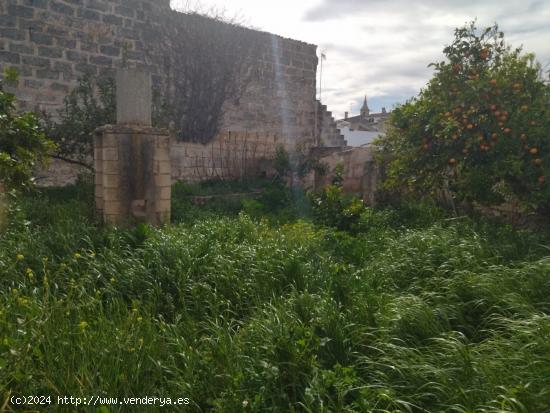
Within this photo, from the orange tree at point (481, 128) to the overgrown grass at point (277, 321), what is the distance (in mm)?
1017

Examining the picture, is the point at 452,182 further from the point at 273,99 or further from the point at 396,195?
the point at 273,99

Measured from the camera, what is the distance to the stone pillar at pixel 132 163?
5395 millimetres

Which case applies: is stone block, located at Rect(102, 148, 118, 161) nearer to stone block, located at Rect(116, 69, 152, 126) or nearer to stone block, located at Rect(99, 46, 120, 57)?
stone block, located at Rect(116, 69, 152, 126)

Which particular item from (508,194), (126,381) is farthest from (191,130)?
(126,381)

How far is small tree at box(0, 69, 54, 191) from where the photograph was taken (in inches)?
174

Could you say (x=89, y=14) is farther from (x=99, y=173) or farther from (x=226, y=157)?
(x=99, y=173)

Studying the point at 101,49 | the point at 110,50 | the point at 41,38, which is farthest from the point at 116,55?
the point at 41,38

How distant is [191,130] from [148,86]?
196 inches

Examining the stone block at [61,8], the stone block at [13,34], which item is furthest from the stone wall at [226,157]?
the stone block at [13,34]

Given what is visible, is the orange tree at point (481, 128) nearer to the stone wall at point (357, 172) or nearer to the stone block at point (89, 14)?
the stone wall at point (357, 172)

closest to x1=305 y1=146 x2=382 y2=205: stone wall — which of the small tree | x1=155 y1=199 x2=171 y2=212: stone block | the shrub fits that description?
x1=155 y1=199 x2=171 y2=212: stone block

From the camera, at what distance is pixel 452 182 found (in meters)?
6.53

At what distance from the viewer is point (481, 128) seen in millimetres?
5773

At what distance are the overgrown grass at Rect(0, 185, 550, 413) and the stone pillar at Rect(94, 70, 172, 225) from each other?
586 mm
